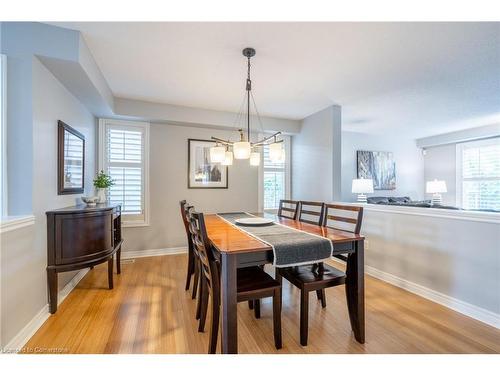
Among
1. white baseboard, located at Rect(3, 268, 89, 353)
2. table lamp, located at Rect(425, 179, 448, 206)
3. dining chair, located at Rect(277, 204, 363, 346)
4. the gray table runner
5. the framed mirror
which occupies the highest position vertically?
the framed mirror

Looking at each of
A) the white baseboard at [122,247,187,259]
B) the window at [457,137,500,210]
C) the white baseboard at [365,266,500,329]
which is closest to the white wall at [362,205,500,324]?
the white baseboard at [365,266,500,329]

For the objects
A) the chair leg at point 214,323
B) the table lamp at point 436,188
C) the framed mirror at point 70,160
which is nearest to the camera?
the chair leg at point 214,323

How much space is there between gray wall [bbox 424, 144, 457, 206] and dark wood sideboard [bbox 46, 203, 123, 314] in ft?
22.8

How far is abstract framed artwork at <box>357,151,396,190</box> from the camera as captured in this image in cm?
527

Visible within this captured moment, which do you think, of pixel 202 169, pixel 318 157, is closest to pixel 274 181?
pixel 318 157

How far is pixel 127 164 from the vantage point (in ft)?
11.7

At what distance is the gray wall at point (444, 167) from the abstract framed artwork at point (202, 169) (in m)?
5.36

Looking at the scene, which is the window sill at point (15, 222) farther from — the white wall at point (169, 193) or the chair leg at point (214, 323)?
the white wall at point (169, 193)

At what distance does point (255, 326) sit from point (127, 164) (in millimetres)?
3006

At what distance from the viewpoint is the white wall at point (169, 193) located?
3.66 meters

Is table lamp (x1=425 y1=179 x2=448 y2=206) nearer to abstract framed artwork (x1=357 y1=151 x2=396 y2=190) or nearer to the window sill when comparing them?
abstract framed artwork (x1=357 y1=151 x2=396 y2=190)

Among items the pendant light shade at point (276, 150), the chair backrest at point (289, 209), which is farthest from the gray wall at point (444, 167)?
the pendant light shade at point (276, 150)

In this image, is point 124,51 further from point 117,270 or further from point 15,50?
point 117,270
